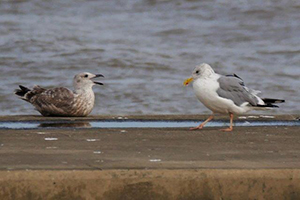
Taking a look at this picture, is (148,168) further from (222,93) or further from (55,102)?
(55,102)

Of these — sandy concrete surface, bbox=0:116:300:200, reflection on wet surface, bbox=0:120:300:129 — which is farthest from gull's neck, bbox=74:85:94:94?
sandy concrete surface, bbox=0:116:300:200

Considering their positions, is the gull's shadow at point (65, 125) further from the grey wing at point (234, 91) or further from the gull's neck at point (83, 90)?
the grey wing at point (234, 91)

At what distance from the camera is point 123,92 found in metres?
15.9

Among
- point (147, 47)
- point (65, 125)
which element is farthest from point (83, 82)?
point (147, 47)

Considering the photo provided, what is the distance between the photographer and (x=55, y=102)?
415 inches

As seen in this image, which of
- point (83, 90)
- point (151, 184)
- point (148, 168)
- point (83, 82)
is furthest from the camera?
point (83, 82)

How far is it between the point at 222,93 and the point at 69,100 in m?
2.45

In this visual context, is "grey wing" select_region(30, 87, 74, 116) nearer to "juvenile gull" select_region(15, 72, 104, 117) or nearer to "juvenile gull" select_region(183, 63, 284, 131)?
"juvenile gull" select_region(15, 72, 104, 117)

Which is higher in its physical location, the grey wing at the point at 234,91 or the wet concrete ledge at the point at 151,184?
the grey wing at the point at 234,91

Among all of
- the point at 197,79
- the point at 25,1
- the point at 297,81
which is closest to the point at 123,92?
the point at 297,81

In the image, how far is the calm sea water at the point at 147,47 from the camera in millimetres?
15805

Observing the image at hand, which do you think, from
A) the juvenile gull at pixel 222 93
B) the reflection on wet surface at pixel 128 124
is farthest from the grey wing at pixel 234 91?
the reflection on wet surface at pixel 128 124

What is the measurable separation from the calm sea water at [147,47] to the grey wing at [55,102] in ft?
10.0

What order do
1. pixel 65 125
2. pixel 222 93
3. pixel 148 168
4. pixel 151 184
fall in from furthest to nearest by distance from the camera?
pixel 65 125, pixel 222 93, pixel 148 168, pixel 151 184
